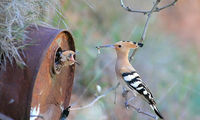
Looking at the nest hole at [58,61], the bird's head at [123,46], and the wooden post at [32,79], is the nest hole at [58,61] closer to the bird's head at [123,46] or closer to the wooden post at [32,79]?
the wooden post at [32,79]

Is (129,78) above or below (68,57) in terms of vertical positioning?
below

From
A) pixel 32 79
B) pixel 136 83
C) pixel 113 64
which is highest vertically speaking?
pixel 32 79

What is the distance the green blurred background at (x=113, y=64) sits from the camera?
404 cm

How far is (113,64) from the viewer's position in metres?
4.77

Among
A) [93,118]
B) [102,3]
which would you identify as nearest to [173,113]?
[93,118]

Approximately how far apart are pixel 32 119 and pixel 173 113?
128 inches

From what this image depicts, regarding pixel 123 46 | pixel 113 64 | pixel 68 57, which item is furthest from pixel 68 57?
pixel 113 64

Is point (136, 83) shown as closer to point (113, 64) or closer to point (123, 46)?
point (123, 46)

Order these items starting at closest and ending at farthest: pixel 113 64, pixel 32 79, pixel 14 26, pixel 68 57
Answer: pixel 32 79 → pixel 14 26 → pixel 68 57 → pixel 113 64

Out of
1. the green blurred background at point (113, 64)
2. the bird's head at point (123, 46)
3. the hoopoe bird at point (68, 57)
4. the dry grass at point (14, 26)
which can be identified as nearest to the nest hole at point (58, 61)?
the hoopoe bird at point (68, 57)

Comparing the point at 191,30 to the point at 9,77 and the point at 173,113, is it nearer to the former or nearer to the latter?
the point at 173,113

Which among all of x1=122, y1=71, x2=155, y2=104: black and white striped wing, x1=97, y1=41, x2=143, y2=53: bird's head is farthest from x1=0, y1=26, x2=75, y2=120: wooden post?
x1=122, y1=71, x2=155, y2=104: black and white striped wing

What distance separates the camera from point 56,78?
2246 millimetres

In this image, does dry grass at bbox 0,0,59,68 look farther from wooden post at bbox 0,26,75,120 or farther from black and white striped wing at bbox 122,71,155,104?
black and white striped wing at bbox 122,71,155,104
